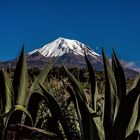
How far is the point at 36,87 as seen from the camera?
535 cm

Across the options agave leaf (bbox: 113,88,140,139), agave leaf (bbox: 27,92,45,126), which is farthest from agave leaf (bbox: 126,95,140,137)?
agave leaf (bbox: 27,92,45,126)

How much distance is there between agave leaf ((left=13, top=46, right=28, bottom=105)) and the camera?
209 inches

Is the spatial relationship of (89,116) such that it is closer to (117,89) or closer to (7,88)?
(117,89)

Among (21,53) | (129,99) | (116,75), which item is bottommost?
(129,99)

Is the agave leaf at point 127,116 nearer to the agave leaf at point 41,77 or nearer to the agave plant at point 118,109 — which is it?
the agave plant at point 118,109

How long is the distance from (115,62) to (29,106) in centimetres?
113

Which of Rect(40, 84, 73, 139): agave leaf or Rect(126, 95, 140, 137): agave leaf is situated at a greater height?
Rect(40, 84, 73, 139): agave leaf

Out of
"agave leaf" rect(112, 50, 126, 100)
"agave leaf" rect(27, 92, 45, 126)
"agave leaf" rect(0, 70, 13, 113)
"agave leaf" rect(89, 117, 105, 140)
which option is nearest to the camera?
"agave leaf" rect(89, 117, 105, 140)

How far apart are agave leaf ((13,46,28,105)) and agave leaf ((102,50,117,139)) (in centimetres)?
109

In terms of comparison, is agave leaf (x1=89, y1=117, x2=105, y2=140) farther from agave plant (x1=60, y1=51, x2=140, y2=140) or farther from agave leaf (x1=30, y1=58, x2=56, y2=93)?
agave leaf (x1=30, y1=58, x2=56, y2=93)

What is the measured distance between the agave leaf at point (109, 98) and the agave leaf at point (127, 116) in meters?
0.11

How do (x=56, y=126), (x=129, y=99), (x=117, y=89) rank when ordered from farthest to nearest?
(x=56, y=126)
(x=117, y=89)
(x=129, y=99)

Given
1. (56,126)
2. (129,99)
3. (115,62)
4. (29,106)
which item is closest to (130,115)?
(129,99)

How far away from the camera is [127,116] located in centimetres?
433
